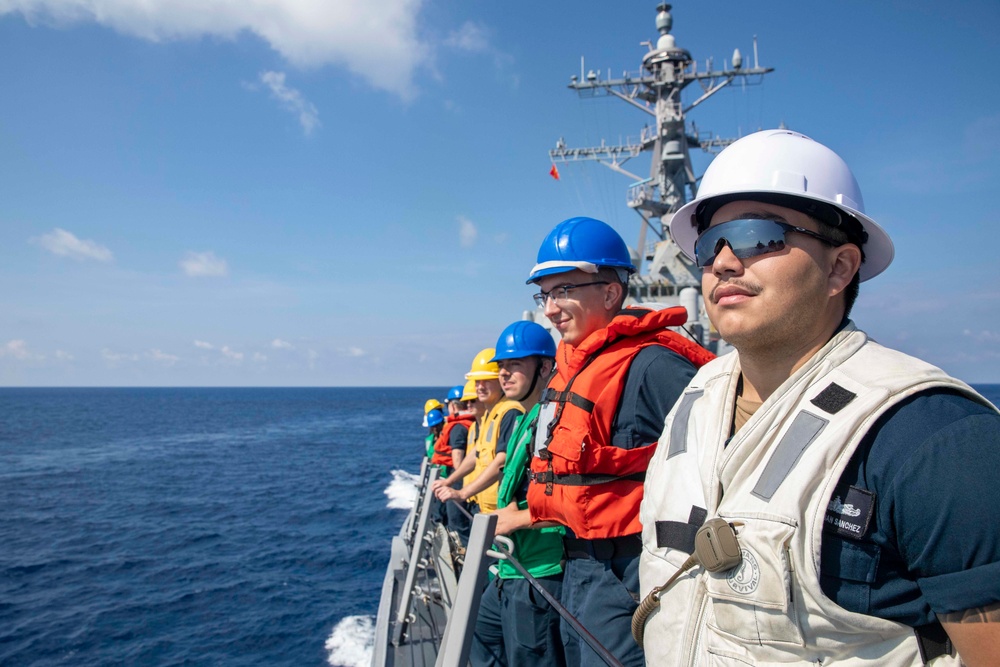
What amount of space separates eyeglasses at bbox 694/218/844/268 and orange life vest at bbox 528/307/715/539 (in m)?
1.00

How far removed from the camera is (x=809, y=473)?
3.60 ft

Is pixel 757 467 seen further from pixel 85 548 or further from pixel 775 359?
pixel 85 548

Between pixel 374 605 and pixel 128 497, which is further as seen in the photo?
pixel 128 497

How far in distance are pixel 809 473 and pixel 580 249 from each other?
1767 millimetres

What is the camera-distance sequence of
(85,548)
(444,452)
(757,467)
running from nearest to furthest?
(757,467) → (444,452) → (85,548)

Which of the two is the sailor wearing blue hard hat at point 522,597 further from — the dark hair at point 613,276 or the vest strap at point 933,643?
the vest strap at point 933,643

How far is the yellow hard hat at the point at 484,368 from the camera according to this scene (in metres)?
5.54

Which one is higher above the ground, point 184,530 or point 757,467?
point 757,467

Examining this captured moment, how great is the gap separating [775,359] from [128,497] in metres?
28.7

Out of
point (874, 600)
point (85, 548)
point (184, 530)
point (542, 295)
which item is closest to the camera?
point (874, 600)

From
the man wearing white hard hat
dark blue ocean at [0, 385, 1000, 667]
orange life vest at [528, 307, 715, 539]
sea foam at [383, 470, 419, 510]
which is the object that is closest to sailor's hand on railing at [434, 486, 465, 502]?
orange life vest at [528, 307, 715, 539]

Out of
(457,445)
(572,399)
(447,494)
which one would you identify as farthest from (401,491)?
(572,399)

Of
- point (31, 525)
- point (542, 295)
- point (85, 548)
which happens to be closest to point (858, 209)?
point (542, 295)

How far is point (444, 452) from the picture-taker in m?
9.98
